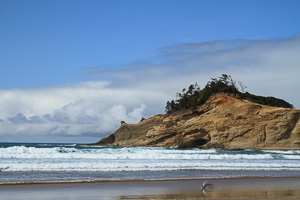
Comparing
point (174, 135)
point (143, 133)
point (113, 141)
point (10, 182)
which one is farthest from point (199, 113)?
point (10, 182)

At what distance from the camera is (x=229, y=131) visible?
37.7 meters

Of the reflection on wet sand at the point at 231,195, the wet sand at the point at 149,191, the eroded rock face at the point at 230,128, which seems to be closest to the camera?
the reflection on wet sand at the point at 231,195

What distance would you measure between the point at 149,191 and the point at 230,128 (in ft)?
105

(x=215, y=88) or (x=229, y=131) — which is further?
(x=215, y=88)

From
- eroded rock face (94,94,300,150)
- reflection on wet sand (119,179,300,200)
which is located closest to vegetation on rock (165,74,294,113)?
eroded rock face (94,94,300,150)

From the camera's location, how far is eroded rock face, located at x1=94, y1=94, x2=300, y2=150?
35500 mm

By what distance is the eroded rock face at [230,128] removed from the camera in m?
35.5

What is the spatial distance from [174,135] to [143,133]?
17270 mm

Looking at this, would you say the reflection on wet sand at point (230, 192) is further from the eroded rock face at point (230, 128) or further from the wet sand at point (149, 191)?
the eroded rock face at point (230, 128)

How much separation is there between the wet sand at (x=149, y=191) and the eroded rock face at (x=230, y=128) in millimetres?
27981

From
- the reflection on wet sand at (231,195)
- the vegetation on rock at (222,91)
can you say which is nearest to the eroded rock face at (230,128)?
the vegetation on rock at (222,91)

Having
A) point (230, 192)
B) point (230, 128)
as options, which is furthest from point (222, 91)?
A: point (230, 192)

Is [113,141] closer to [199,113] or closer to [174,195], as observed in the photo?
[199,113]

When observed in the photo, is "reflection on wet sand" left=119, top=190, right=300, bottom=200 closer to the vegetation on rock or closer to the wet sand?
the wet sand
